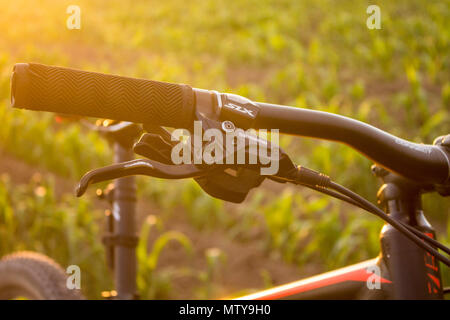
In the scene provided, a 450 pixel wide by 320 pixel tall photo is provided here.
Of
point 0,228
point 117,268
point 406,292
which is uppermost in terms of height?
point 0,228

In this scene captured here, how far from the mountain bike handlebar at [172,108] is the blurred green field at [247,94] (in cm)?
222

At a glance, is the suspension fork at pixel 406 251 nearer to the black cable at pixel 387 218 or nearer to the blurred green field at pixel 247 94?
the black cable at pixel 387 218

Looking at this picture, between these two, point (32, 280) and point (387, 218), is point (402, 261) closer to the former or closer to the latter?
point (387, 218)

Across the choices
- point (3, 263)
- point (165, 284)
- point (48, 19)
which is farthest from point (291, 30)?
point (3, 263)

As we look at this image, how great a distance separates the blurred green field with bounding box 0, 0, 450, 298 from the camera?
3342 mm

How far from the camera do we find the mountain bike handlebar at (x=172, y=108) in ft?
2.36

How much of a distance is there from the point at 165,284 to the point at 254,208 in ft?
3.49

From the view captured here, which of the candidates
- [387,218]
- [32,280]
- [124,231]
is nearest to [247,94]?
[124,231]

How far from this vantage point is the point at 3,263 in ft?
6.64

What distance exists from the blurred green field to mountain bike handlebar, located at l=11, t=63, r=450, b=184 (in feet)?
7.29

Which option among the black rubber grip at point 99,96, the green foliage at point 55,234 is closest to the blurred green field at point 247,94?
the green foliage at point 55,234

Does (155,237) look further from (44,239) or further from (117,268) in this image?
(117,268)

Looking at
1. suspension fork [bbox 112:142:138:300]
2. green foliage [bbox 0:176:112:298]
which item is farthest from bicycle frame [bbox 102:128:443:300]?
green foliage [bbox 0:176:112:298]

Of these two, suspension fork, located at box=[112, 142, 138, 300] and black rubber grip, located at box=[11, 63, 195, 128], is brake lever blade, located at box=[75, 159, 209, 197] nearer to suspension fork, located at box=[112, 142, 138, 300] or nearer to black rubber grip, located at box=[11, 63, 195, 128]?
black rubber grip, located at box=[11, 63, 195, 128]
